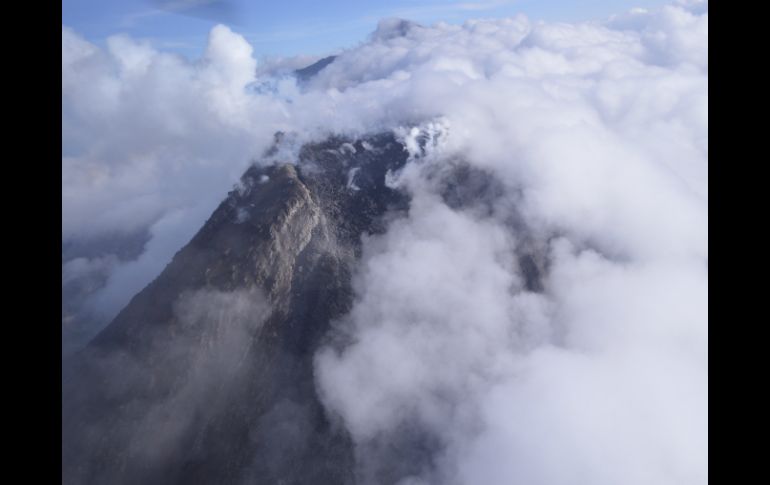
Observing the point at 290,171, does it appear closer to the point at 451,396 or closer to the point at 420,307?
the point at 420,307

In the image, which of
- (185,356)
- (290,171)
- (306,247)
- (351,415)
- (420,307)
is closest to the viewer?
(185,356)

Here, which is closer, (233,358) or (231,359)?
(231,359)

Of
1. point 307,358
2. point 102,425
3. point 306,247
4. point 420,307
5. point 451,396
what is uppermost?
point 306,247

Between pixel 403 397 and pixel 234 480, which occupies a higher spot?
pixel 234 480

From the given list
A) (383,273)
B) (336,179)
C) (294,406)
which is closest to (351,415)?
(294,406)

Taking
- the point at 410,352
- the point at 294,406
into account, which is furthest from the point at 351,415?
the point at 410,352

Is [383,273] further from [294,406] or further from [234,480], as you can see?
[234,480]

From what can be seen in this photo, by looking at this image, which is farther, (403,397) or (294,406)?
(403,397)

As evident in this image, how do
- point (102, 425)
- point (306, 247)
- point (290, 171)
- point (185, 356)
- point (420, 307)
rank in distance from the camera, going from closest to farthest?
point (102, 425), point (185, 356), point (306, 247), point (290, 171), point (420, 307)
